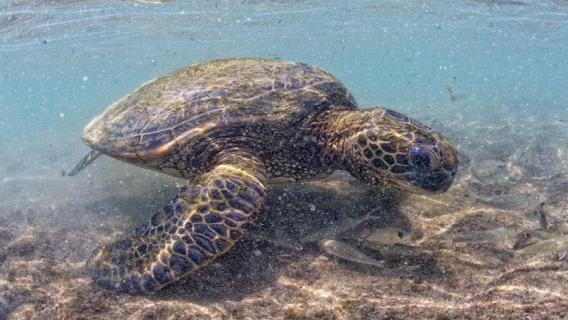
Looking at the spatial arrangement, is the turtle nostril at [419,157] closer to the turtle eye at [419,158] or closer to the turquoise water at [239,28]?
the turtle eye at [419,158]

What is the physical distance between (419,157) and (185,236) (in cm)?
255

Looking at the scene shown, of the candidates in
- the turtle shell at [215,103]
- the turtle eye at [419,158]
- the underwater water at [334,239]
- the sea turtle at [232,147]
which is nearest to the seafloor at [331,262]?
the underwater water at [334,239]

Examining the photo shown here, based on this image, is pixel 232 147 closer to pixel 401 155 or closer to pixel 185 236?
pixel 185 236

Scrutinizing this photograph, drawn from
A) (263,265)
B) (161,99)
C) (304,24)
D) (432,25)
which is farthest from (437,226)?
(432,25)

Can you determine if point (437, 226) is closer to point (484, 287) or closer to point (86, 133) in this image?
point (484, 287)

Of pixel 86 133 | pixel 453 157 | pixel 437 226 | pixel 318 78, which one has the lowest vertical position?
pixel 437 226

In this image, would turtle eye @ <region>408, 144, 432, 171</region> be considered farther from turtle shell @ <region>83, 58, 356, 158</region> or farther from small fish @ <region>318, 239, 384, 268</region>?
turtle shell @ <region>83, 58, 356, 158</region>

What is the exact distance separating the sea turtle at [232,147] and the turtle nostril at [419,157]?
1cm

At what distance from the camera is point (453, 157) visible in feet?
14.5

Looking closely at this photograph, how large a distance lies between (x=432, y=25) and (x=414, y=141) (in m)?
34.6

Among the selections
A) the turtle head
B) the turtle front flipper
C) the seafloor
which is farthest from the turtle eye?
the turtle front flipper

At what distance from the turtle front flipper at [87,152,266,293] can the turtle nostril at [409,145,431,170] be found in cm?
164

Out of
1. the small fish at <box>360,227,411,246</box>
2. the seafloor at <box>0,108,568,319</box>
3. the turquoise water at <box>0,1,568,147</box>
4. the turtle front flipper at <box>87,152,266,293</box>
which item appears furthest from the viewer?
the turquoise water at <box>0,1,568,147</box>

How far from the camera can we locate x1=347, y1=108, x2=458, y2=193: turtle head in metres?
4.29
